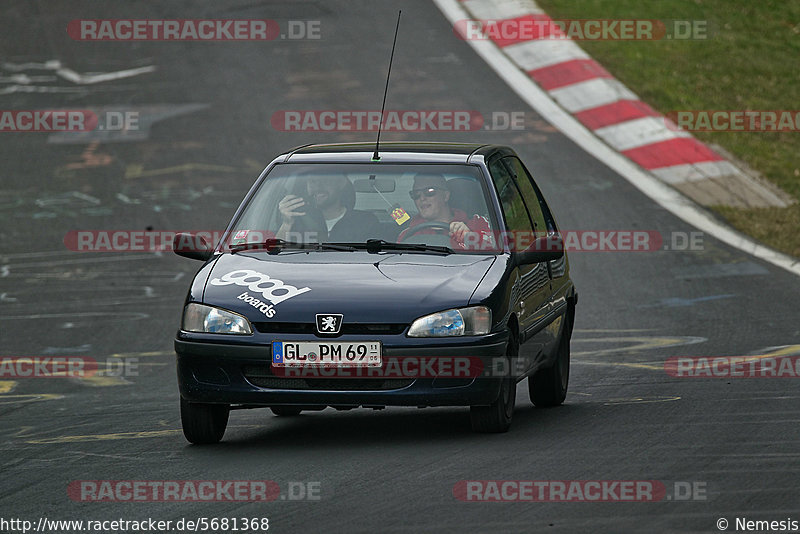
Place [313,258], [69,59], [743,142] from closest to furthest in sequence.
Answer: [313,258] < [743,142] < [69,59]

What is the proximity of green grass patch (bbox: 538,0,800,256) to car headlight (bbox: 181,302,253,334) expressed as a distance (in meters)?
9.52

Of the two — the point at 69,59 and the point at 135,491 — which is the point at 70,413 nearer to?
the point at 135,491

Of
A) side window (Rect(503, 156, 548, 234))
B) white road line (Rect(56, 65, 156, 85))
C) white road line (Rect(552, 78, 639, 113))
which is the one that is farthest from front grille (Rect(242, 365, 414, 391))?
white road line (Rect(56, 65, 156, 85))

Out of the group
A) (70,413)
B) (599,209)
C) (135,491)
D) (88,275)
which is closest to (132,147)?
(88,275)

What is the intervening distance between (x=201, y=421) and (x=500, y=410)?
5.17 ft

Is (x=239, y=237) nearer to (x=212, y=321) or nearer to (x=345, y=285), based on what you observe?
(x=212, y=321)

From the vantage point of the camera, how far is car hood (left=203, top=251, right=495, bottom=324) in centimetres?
700

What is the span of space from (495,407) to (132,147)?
38.6ft

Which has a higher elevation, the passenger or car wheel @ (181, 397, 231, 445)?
the passenger

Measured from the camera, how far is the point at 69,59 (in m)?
21.8

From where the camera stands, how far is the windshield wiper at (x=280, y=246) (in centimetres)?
776

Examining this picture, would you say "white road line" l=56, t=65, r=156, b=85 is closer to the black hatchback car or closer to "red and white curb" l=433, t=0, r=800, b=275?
"red and white curb" l=433, t=0, r=800, b=275

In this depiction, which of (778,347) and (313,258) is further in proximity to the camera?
(778,347)

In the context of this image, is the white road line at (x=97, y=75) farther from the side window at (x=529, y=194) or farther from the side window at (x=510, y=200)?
the side window at (x=510, y=200)
